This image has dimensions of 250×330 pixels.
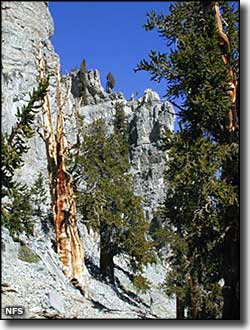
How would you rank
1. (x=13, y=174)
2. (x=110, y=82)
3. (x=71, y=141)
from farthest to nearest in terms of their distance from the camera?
(x=71, y=141) → (x=110, y=82) → (x=13, y=174)

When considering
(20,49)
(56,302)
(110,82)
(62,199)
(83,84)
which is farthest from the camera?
(62,199)

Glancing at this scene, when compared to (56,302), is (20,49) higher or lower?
higher

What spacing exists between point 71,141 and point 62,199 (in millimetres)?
791

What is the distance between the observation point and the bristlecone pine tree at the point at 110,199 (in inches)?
200

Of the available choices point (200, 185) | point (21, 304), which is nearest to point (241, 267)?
point (200, 185)

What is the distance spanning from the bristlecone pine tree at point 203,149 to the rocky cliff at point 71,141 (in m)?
0.26

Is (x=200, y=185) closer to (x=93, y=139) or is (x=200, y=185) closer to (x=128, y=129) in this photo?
(x=128, y=129)

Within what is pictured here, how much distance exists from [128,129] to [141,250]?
1.39 meters

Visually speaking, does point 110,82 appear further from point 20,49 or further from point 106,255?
point 106,255

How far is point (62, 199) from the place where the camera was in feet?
15.6

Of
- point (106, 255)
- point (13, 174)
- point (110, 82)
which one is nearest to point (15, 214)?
point (13, 174)

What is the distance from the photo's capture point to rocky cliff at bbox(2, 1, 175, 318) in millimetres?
3043

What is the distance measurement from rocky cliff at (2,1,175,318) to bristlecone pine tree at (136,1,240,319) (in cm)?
26

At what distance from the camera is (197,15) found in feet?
12.2
